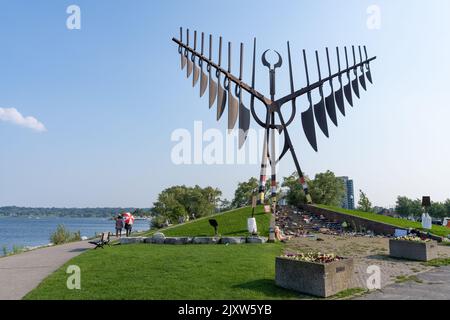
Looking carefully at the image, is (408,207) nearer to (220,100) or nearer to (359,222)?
(359,222)

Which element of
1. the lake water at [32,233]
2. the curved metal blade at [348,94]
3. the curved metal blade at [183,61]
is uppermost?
the curved metal blade at [183,61]

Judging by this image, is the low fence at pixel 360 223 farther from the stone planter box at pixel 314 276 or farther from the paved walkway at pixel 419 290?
the stone planter box at pixel 314 276

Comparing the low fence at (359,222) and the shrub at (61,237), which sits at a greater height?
the low fence at (359,222)

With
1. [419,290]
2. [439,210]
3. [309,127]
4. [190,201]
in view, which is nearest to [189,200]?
[190,201]

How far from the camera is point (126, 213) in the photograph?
18.3m

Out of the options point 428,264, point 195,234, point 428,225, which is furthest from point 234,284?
point 428,225

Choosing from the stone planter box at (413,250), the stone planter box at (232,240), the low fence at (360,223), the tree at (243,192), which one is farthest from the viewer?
the tree at (243,192)

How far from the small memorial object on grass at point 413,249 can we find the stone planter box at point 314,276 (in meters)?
5.31

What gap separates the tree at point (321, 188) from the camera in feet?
135

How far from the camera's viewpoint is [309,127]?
18844 mm

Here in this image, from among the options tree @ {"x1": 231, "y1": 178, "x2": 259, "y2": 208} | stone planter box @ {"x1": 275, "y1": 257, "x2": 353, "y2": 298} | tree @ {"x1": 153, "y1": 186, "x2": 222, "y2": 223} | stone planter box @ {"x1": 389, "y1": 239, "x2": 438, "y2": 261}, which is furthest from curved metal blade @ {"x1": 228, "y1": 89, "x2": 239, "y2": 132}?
tree @ {"x1": 231, "y1": 178, "x2": 259, "y2": 208}

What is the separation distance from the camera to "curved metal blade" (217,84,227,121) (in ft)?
58.0

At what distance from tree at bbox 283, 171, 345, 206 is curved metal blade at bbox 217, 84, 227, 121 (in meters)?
25.1

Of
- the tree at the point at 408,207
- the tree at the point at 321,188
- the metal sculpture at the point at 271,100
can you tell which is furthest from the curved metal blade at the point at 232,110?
the tree at the point at 408,207
